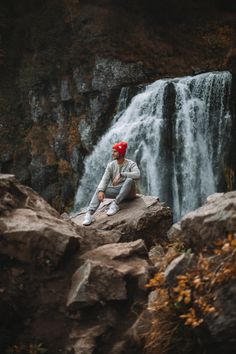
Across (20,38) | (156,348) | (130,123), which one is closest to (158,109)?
(130,123)

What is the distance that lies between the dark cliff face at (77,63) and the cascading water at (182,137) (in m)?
2.36

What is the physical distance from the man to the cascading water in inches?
280

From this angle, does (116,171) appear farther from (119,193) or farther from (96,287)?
(96,287)

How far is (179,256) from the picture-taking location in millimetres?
5652

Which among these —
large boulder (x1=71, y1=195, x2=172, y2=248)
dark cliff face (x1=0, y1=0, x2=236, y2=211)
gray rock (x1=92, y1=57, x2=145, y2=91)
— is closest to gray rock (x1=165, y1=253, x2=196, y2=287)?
large boulder (x1=71, y1=195, x2=172, y2=248)

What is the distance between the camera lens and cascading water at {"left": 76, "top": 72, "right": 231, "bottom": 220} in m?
16.9

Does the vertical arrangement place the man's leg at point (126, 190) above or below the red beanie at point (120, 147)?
below

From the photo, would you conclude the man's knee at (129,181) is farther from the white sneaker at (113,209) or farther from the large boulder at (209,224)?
the large boulder at (209,224)

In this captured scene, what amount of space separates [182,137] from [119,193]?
800 centimetres

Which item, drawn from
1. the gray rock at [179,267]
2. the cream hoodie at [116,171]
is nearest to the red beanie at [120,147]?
the cream hoodie at [116,171]

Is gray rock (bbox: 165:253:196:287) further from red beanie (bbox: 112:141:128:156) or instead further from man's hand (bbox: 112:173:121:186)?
man's hand (bbox: 112:173:121:186)

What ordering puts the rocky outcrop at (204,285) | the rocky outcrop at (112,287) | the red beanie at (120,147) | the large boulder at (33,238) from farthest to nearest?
the red beanie at (120,147) < the large boulder at (33,238) < the rocky outcrop at (112,287) < the rocky outcrop at (204,285)

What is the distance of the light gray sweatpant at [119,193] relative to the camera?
966 centimetres

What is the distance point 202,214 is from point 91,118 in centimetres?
1481
